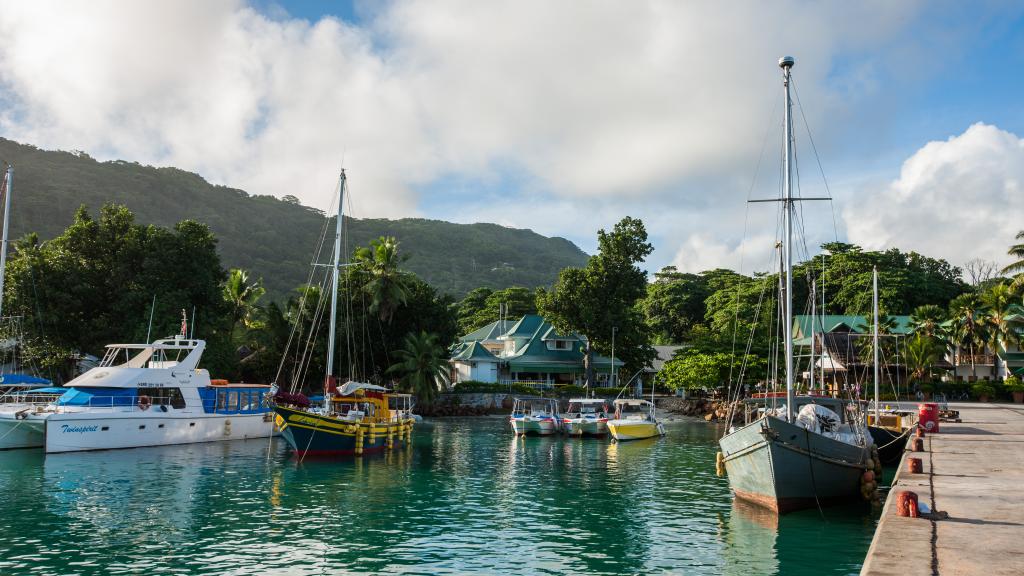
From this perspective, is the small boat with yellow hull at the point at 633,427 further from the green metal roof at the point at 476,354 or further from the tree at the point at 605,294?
the green metal roof at the point at 476,354

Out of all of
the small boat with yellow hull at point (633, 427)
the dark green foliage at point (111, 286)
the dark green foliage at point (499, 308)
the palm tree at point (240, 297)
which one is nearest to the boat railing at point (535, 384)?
the small boat with yellow hull at point (633, 427)

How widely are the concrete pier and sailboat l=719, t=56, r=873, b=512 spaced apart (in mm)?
1791

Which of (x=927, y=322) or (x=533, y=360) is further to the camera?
(x=533, y=360)

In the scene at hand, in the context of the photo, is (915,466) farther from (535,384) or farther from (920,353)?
(535,384)

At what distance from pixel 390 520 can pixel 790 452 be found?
11636 millimetres

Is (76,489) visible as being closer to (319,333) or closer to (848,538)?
(848,538)

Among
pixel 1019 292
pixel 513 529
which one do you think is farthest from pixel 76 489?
pixel 1019 292

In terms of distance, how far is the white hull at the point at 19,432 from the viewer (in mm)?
34531

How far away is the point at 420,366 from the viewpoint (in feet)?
204

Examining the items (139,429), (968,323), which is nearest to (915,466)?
(139,429)

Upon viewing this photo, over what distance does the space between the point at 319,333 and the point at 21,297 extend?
22.2m

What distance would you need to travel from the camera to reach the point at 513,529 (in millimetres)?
19594

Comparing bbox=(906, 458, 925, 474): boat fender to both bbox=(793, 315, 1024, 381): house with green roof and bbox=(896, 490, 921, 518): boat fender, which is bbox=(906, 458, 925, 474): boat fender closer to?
bbox=(896, 490, 921, 518): boat fender

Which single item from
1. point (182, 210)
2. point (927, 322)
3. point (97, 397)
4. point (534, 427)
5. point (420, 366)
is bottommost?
point (534, 427)
